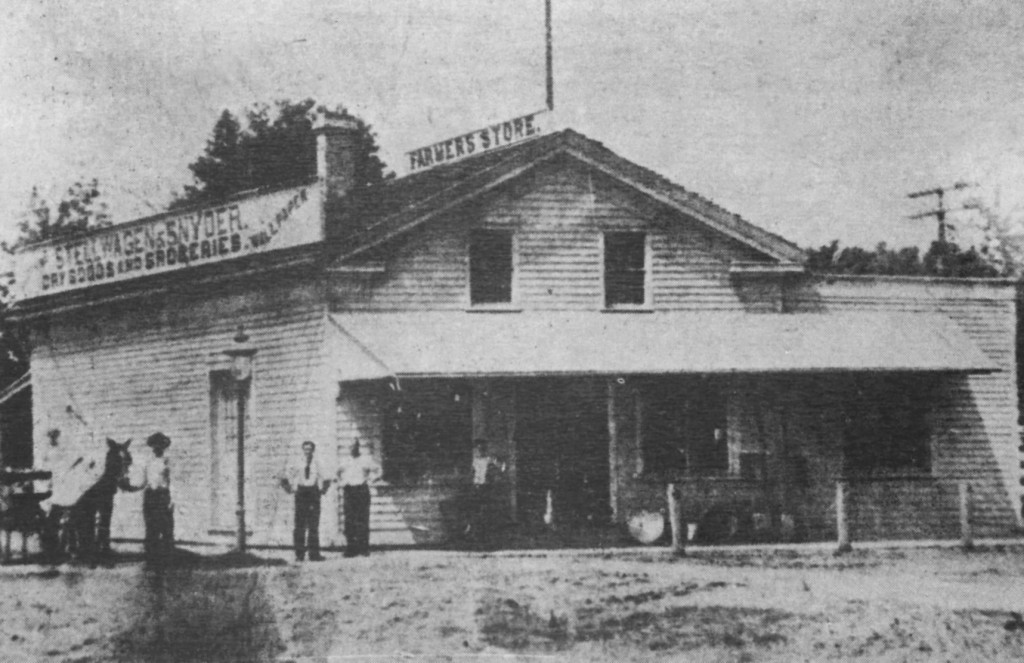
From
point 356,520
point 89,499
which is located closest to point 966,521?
point 356,520

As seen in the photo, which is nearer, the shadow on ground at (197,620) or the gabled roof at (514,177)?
the shadow on ground at (197,620)

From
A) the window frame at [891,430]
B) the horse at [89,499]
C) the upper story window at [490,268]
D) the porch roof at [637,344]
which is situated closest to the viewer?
the horse at [89,499]

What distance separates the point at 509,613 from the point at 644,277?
9830 mm

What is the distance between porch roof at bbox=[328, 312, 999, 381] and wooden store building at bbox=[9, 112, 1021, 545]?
5cm

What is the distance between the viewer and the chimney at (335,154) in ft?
71.4

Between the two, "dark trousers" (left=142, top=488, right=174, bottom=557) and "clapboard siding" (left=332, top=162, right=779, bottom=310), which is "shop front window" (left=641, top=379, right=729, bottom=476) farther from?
"dark trousers" (left=142, top=488, right=174, bottom=557)

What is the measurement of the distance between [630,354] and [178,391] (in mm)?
7883

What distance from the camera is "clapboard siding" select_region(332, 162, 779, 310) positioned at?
21.7 metres

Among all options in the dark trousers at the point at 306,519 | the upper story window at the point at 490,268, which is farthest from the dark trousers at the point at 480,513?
the upper story window at the point at 490,268

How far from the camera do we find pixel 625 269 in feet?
74.9

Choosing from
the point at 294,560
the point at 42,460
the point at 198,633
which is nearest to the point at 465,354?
the point at 294,560

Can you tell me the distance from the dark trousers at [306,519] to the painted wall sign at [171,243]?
16.1 feet

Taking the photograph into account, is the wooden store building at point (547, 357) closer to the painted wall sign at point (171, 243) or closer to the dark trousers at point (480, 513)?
the painted wall sign at point (171, 243)

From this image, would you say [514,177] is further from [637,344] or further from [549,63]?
[637,344]
